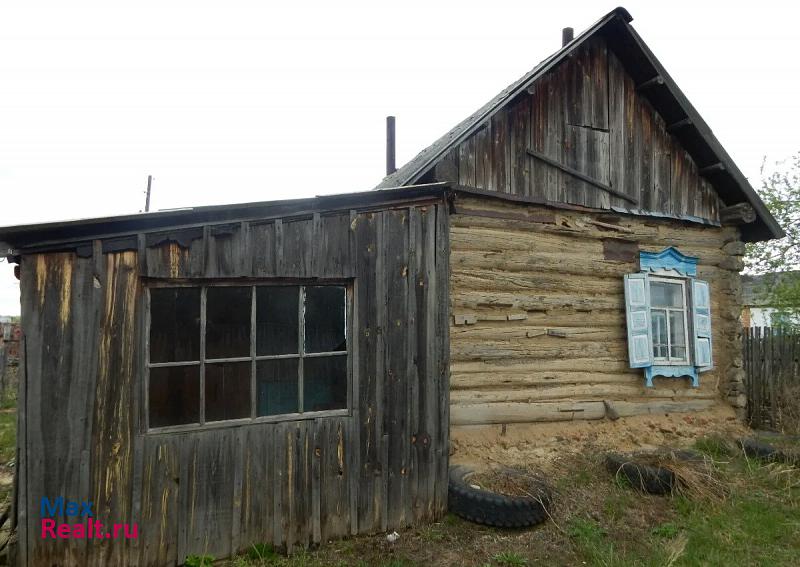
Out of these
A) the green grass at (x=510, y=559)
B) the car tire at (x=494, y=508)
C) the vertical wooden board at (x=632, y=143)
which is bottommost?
the green grass at (x=510, y=559)

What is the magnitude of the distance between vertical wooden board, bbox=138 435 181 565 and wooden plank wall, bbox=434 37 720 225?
4258mm

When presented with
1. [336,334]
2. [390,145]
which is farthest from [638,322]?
[390,145]

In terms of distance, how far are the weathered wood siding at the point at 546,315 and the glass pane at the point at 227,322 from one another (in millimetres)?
2899

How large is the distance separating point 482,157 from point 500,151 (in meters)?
0.33

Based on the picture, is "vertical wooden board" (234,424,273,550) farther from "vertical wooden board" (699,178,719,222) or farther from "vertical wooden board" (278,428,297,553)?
"vertical wooden board" (699,178,719,222)

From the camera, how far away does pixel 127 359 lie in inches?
146

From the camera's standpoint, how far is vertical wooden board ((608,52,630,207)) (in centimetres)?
755

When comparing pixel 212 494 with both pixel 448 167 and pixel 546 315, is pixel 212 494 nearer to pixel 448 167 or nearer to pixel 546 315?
pixel 448 167

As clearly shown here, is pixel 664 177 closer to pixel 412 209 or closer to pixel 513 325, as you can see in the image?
pixel 513 325

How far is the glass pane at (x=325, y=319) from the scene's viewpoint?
4.43 meters

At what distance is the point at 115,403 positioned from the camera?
12.0 ft

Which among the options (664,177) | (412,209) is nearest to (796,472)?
(664,177)

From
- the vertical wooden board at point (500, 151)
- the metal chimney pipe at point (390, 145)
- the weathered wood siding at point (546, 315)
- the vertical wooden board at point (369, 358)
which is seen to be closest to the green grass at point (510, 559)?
the vertical wooden board at point (369, 358)

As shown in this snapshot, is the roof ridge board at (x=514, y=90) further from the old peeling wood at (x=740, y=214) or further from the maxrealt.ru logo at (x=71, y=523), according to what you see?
the maxrealt.ru logo at (x=71, y=523)
